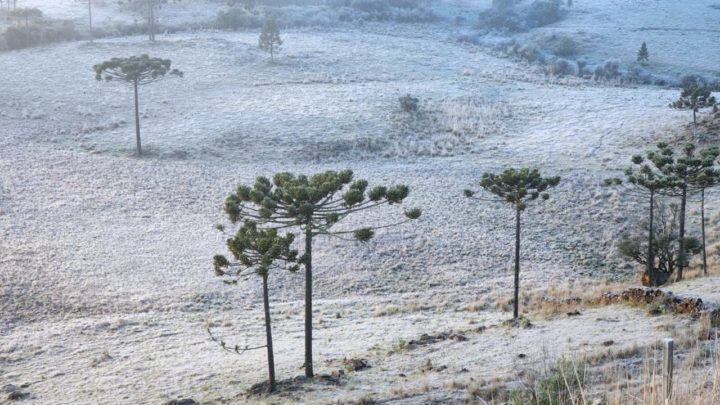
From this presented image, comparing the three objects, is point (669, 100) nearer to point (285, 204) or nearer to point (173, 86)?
point (173, 86)

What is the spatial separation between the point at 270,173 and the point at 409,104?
583 inches

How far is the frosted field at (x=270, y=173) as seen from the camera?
20266mm

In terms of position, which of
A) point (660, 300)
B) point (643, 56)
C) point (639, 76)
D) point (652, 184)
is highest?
point (643, 56)

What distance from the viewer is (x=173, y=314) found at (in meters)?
25.8

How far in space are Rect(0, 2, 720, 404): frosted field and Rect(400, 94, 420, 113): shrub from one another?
0.71m

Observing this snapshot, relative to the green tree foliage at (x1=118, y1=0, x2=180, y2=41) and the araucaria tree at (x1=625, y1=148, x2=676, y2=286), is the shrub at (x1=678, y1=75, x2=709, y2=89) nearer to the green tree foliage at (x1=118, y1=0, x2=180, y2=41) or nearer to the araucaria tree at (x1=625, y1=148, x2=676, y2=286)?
the araucaria tree at (x1=625, y1=148, x2=676, y2=286)

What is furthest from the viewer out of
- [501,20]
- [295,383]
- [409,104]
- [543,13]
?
[543,13]

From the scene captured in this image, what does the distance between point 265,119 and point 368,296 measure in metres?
25.5

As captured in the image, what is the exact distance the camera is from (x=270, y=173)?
4147cm

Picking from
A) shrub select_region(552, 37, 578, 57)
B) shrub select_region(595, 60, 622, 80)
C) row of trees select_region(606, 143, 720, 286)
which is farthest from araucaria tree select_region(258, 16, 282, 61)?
row of trees select_region(606, 143, 720, 286)

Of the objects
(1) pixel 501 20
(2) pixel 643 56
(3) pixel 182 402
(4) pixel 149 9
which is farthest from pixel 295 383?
(1) pixel 501 20

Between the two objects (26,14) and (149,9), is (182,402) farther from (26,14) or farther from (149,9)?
(26,14)

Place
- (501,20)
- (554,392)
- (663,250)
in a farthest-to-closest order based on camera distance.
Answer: (501,20) → (663,250) → (554,392)

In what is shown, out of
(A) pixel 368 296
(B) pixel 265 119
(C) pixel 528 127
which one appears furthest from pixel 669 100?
(A) pixel 368 296
